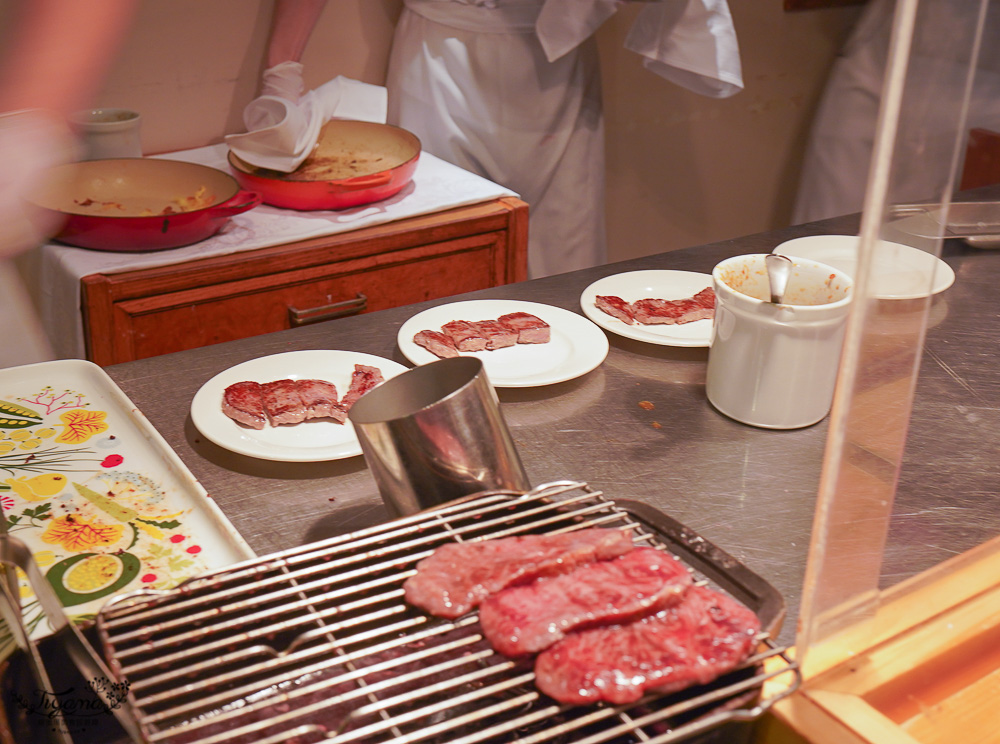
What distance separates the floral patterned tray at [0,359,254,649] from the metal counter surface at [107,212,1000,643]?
0.04 meters

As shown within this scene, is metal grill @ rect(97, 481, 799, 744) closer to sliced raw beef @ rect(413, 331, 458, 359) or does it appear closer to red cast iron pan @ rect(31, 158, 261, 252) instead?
sliced raw beef @ rect(413, 331, 458, 359)

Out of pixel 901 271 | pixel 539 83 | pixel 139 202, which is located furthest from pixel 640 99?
pixel 901 271

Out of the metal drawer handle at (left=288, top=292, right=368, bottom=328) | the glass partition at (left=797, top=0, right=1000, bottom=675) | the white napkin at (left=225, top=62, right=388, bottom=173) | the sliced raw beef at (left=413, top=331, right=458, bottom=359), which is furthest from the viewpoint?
the white napkin at (left=225, top=62, right=388, bottom=173)

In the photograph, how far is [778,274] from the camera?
1.19 m

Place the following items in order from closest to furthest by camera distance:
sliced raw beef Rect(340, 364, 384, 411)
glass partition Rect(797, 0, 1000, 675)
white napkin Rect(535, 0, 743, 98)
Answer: glass partition Rect(797, 0, 1000, 675)
sliced raw beef Rect(340, 364, 384, 411)
white napkin Rect(535, 0, 743, 98)

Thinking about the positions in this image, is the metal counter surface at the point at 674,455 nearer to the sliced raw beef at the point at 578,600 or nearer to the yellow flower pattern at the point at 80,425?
the yellow flower pattern at the point at 80,425

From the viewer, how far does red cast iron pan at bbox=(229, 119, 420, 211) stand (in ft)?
7.36

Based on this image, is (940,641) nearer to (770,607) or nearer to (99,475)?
(770,607)

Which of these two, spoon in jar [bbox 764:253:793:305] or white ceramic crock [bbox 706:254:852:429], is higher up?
spoon in jar [bbox 764:253:793:305]

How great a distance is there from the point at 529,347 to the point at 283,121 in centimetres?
113

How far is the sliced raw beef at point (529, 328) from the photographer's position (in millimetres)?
1436

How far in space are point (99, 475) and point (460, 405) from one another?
0.52 metres

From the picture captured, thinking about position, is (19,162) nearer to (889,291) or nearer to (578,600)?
(578,600)

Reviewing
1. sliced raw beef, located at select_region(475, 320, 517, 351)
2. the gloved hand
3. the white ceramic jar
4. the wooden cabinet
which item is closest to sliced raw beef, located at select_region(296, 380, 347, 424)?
sliced raw beef, located at select_region(475, 320, 517, 351)
